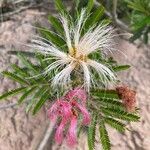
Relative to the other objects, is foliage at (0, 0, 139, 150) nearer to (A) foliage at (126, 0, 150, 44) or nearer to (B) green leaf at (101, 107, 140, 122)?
(B) green leaf at (101, 107, 140, 122)

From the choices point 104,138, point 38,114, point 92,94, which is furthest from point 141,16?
point 104,138

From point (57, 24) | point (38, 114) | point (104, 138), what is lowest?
point (104, 138)

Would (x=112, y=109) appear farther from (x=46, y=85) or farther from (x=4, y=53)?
(x=4, y=53)

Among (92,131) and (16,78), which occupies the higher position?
(16,78)

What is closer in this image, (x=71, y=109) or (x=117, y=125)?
(x=71, y=109)

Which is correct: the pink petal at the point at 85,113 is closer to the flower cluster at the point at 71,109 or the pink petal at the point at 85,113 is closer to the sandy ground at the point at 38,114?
the flower cluster at the point at 71,109

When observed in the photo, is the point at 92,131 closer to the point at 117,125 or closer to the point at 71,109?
the point at 117,125

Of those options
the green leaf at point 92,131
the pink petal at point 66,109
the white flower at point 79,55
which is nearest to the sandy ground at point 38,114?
the green leaf at point 92,131
